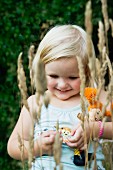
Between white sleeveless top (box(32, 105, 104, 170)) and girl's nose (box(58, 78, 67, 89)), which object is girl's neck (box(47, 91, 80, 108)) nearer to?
white sleeveless top (box(32, 105, 104, 170))

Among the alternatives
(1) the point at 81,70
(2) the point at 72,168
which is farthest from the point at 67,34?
(1) the point at 81,70

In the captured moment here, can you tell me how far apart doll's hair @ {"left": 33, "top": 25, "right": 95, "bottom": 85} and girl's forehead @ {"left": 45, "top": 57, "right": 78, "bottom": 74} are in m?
0.02

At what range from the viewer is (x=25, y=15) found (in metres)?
4.17

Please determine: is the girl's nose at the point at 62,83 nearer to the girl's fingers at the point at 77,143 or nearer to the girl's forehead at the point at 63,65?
the girl's forehead at the point at 63,65

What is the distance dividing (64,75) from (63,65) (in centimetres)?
4

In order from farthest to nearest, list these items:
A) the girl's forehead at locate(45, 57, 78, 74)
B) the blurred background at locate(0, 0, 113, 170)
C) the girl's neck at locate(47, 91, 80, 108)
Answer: the blurred background at locate(0, 0, 113, 170), the girl's neck at locate(47, 91, 80, 108), the girl's forehead at locate(45, 57, 78, 74)

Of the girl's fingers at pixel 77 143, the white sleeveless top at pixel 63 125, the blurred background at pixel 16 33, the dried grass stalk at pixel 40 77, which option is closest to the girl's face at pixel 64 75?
the white sleeveless top at pixel 63 125

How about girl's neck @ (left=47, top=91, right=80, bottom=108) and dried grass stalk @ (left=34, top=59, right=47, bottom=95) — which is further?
girl's neck @ (left=47, top=91, right=80, bottom=108)

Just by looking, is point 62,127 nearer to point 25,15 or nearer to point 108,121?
point 108,121

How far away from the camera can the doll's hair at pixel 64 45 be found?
2082 millimetres

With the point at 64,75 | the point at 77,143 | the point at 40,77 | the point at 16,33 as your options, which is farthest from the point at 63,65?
the point at 16,33

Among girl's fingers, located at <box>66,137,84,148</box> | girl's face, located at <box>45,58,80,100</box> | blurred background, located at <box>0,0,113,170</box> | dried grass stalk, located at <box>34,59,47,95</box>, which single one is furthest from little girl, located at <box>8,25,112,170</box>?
blurred background, located at <box>0,0,113,170</box>

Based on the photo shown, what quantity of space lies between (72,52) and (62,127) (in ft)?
0.93

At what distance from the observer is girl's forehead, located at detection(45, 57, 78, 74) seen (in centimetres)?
203
